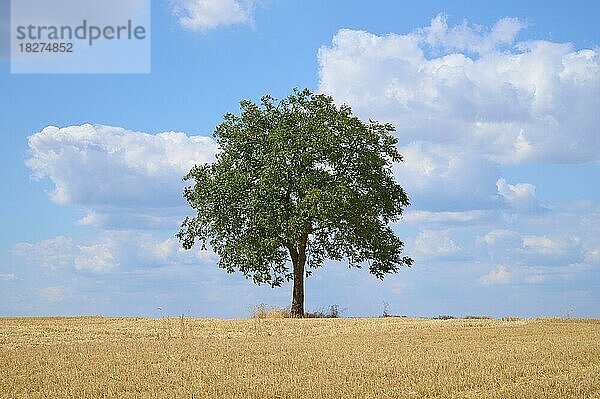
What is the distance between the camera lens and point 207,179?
35.9 meters

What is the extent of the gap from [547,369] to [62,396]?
9665 millimetres

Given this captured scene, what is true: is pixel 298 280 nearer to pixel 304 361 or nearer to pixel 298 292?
pixel 298 292

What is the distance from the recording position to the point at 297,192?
3434cm

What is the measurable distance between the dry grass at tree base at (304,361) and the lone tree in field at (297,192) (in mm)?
6784

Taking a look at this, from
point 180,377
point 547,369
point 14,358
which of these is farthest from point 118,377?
point 547,369

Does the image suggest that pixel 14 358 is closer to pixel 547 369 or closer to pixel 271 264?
pixel 547 369

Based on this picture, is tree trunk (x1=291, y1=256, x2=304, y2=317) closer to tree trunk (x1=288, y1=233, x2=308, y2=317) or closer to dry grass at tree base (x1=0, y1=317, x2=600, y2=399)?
tree trunk (x1=288, y1=233, x2=308, y2=317)

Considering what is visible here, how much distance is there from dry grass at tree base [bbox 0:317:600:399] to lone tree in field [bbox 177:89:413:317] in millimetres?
6784

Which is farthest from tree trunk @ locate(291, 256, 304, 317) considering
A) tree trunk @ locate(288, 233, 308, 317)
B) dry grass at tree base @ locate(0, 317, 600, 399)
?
dry grass at tree base @ locate(0, 317, 600, 399)

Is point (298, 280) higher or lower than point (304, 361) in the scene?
higher

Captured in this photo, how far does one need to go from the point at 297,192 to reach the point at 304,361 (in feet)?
57.0

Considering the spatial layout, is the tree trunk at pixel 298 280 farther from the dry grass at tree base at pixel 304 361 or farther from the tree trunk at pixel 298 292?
the dry grass at tree base at pixel 304 361

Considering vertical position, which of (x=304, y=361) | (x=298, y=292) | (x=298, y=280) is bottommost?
(x=304, y=361)

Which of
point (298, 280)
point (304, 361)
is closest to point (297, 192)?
point (298, 280)
